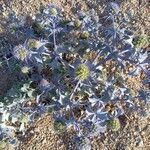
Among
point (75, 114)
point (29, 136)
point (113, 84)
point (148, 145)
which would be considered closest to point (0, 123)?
point (29, 136)

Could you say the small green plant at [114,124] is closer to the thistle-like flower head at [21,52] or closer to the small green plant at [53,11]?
the thistle-like flower head at [21,52]

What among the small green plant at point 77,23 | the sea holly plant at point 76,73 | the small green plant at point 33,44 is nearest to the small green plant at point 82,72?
the sea holly plant at point 76,73

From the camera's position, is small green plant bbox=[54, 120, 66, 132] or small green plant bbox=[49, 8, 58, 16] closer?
small green plant bbox=[54, 120, 66, 132]

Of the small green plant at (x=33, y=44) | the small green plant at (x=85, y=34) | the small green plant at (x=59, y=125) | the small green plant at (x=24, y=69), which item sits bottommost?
the small green plant at (x=59, y=125)

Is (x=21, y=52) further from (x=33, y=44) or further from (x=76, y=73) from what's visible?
(x=76, y=73)

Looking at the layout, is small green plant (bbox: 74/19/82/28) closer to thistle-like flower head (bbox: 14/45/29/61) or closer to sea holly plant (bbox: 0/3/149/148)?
sea holly plant (bbox: 0/3/149/148)

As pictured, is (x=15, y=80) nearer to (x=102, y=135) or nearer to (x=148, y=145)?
(x=102, y=135)

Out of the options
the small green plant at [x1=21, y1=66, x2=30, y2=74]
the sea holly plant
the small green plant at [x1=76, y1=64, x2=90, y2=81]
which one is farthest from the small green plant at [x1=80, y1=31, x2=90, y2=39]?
the small green plant at [x1=21, y1=66, x2=30, y2=74]

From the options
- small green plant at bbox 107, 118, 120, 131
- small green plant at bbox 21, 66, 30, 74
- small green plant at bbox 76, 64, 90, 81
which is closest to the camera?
small green plant at bbox 76, 64, 90, 81
